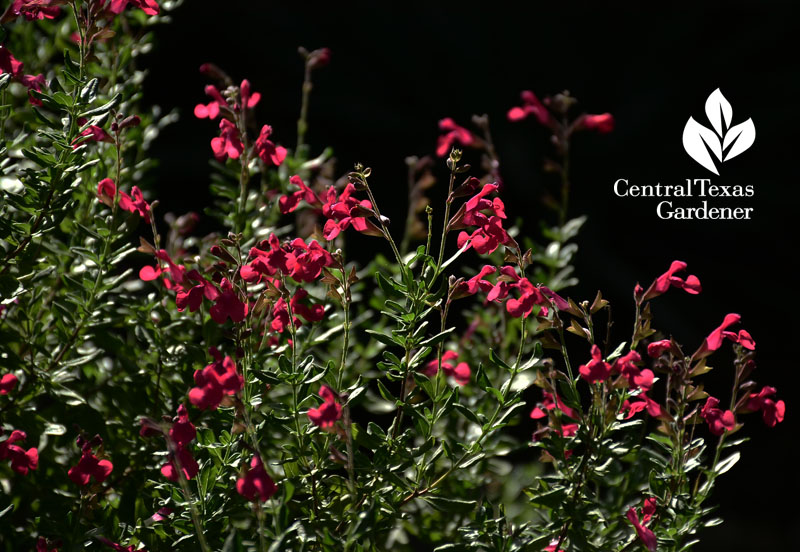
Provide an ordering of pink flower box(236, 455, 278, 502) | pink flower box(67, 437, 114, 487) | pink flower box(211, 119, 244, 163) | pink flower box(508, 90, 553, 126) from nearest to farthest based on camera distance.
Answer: pink flower box(236, 455, 278, 502) → pink flower box(67, 437, 114, 487) → pink flower box(211, 119, 244, 163) → pink flower box(508, 90, 553, 126)

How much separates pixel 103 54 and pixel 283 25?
2497 millimetres

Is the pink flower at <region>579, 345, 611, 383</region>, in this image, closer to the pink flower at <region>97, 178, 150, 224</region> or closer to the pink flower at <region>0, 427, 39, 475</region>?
the pink flower at <region>97, 178, 150, 224</region>

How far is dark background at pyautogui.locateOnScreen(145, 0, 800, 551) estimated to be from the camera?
161 inches

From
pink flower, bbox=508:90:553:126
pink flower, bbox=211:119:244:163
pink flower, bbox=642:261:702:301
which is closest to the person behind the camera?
pink flower, bbox=642:261:702:301

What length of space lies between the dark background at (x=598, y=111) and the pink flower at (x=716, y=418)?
254 centimetres

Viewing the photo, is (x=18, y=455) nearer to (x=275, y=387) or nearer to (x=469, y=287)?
(x=275, y=387)

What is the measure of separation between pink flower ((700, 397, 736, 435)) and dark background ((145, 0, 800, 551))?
2542 mm

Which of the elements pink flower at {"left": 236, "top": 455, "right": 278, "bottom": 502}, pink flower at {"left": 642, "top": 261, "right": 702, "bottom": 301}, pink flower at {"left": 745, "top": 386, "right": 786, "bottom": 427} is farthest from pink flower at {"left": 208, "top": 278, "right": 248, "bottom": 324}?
pink flower at {"left": 745, "top": 386, "right": 786, "bottom": 427}

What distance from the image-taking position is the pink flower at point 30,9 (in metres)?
1.34

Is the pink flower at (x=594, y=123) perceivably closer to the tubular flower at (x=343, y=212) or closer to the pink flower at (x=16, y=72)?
the tubular flower at (x=343, y=212)

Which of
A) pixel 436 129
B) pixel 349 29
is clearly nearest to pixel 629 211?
pixel 436 129

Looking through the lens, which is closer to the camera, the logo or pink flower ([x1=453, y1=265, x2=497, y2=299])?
pink flower ([x1=453, y1=265, x2=497, y2=299])

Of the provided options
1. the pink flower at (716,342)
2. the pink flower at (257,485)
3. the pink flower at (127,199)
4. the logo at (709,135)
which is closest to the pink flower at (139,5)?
the pink flower at (127,199)

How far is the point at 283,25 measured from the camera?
442 cm
